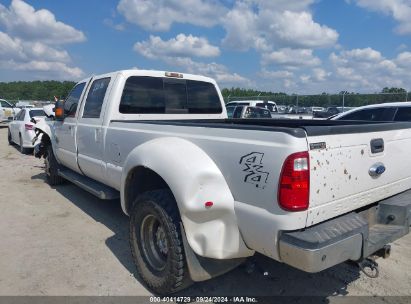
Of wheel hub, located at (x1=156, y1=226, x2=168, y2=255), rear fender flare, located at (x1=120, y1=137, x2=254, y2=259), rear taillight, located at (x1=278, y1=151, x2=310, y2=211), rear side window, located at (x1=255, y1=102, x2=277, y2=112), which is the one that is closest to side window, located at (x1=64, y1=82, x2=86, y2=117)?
wheel hub, located at (x1=156, y1=226, x2=168, y2=255)

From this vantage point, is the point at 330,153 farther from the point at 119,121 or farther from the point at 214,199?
the point at 119,121

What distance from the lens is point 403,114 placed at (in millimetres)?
7023

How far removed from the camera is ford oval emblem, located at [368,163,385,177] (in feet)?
9.16

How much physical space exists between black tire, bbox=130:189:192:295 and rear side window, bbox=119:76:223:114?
1.81 meters

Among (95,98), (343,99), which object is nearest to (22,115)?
(95,98)

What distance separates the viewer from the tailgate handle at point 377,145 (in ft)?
9.06

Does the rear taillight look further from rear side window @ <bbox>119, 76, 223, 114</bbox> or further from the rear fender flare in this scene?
rear side window @ <bbox>119, 76, 223, 114</bbox>

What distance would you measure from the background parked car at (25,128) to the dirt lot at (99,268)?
6725mm

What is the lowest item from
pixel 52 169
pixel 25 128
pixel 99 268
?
pixel 99 268

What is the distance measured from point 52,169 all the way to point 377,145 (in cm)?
603

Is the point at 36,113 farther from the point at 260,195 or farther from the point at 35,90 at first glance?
the point at 35,90

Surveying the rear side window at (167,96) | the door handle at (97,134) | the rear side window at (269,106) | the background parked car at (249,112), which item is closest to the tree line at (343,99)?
the rear side window at (269,106)

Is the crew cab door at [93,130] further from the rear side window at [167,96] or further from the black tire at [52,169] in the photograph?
the black tire at [52,169]

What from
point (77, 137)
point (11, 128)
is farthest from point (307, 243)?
point (11, 128)
